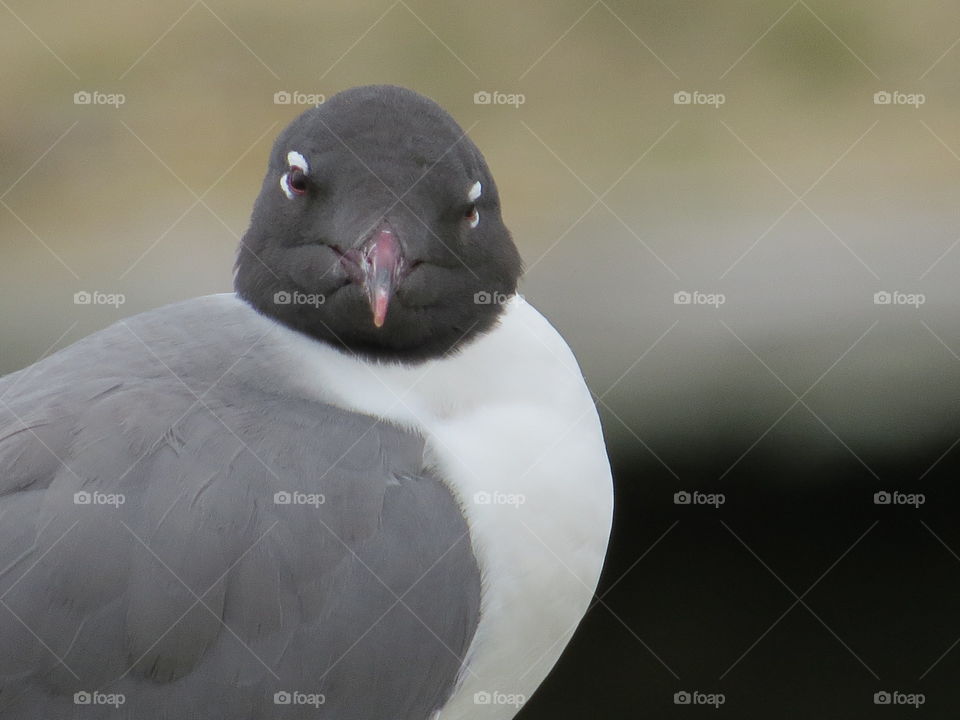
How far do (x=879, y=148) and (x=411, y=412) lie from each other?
348 cm

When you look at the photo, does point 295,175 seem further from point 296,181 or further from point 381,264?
point 381,264

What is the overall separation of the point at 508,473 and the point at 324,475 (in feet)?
1.08

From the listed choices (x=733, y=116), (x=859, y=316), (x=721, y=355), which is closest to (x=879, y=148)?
(x=733, y=116)

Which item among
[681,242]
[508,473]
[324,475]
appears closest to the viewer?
[324,475]

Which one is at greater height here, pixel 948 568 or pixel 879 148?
pixel 879 148

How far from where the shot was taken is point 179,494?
73.1 inches

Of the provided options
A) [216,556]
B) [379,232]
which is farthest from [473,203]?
[216,556]

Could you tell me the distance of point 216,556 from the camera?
1.83 m

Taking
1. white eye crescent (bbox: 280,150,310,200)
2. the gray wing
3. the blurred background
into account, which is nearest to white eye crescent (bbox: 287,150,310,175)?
white eye crescent (bbox: 280,150,310,200)

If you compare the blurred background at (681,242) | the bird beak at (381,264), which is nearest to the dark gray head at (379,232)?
the bird beak at (381,264)

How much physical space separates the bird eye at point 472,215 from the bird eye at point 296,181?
285 mm

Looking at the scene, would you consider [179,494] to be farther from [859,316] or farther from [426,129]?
[859,316]

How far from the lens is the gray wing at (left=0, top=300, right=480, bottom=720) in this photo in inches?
70.9

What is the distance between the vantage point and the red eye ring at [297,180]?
2.12 metres
